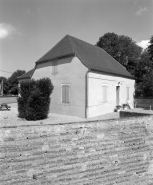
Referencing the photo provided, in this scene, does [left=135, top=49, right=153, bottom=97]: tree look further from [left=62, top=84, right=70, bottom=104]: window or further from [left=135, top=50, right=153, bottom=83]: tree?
[left=62, top=84, right=70, bottom=104]: window

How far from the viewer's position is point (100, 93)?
39.8 feet

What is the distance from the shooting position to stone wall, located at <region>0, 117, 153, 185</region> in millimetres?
2922

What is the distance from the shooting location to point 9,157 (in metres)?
2.88

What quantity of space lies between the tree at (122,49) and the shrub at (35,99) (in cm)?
2127

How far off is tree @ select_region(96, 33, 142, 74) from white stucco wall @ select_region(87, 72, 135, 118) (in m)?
14.7

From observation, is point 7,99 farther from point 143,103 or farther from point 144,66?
point 144,66

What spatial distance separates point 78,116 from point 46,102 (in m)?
2.91

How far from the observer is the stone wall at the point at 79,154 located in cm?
292

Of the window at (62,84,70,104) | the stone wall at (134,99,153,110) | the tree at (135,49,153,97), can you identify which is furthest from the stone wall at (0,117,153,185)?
the stone wall at (134,99,153,110)

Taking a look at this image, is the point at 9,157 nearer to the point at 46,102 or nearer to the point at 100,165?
the point at 100,165

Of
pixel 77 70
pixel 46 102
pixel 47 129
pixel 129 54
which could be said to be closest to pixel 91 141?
pixel 47 129

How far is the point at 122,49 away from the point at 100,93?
19.8 metres

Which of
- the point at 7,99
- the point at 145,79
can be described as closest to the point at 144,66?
the point at 145,79

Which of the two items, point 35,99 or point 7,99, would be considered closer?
point 35,99
